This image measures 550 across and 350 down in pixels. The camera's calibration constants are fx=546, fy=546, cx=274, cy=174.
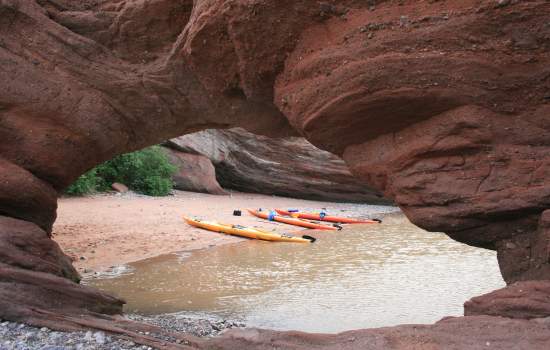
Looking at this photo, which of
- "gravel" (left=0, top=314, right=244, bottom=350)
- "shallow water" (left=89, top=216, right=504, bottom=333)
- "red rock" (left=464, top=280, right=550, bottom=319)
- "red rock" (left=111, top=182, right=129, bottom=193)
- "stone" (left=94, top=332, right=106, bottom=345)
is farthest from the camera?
"red rock" (left=111, top=182, right=129, bottom=193)

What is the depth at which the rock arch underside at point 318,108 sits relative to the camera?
3.59 metres

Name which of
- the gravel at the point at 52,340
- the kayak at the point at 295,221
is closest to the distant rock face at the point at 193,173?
the kayak at the point at 295,221

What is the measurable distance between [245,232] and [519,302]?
9.49m

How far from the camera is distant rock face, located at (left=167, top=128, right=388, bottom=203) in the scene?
70.7 ft

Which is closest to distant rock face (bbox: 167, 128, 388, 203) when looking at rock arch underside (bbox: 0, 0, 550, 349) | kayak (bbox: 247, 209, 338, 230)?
kayak (bbox: 247, 209, 338, 230)

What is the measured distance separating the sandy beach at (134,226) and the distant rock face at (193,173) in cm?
147

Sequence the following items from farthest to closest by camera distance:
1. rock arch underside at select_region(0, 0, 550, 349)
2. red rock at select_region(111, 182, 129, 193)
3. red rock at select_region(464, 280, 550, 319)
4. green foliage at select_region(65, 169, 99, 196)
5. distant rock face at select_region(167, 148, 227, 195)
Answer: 1. distant rock face at select_region(167, 148, 227, 195)
2. red rock at select_region(111, 182, 129, 193)
3. green foliage at select_region(65, 169, 99, 196)
4. rock arch underside at select_region(0, 0, 550, 349)
5. red rock at select_region(464, 280, 550, 319)

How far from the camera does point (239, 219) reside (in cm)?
1480

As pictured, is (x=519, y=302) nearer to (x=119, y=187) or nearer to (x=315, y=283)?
(x=315, y=283)

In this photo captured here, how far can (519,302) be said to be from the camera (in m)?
3.22

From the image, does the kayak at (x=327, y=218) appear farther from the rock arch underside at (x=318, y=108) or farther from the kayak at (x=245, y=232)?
the rock arch underside at (x=318, y=108)

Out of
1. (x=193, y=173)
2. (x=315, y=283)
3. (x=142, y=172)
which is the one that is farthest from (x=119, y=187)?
(x=315, y=283)

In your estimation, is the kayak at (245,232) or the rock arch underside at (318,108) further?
the kayak at (245,232)

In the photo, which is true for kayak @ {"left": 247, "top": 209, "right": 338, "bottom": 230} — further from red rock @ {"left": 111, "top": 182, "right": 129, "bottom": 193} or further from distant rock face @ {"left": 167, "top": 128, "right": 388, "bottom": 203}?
distant rock face @ {"left": 167, "top": 128, "right": 388, "bottom": 203}
